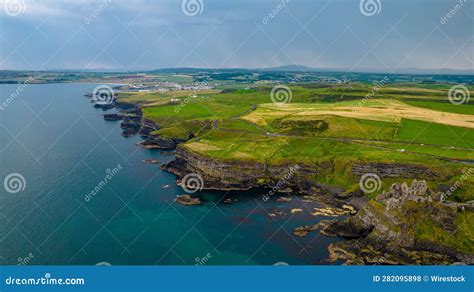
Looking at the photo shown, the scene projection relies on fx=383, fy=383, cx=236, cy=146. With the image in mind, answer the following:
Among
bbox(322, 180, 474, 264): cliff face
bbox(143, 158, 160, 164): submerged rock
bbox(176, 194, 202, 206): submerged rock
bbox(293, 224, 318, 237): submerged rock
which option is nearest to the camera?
bbox(322, 180, 474, 264): cliff face

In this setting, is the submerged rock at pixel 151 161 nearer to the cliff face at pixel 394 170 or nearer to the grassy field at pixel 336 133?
the grassy field at pixel 336 133

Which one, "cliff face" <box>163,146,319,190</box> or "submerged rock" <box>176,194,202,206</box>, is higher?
"cliff face" <box>163,146,319,190</box>

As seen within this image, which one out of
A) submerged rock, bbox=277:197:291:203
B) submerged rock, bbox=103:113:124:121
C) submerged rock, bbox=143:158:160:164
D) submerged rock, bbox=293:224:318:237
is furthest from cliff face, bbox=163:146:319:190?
submerged rock, bbox=103:113:124:121

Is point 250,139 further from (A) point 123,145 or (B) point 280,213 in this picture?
(A) point 123,145

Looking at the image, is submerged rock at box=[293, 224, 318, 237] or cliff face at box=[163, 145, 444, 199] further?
cliff face at box=[163, 145, 444, 199]

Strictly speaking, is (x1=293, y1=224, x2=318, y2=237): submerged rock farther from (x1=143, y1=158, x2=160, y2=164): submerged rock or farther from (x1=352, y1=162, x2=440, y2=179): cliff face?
(x1=143, y1=158, x2=160, y2=164): submerged rock

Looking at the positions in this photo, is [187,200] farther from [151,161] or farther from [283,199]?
[151,161]

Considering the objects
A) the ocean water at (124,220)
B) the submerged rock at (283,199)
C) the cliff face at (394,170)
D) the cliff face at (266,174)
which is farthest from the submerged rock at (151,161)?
the cliff face at (394,170)

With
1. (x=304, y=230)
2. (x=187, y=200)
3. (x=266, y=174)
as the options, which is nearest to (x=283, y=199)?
(x=266, y=174)
